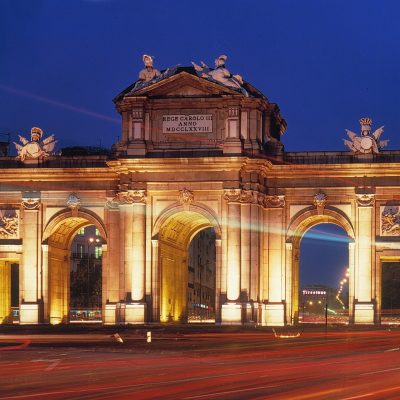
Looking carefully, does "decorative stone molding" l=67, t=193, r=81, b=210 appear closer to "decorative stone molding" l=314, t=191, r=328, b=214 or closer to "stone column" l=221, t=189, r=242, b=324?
"stone column" l=221, t=189, r=242, b=324

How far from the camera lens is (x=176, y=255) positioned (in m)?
75.6

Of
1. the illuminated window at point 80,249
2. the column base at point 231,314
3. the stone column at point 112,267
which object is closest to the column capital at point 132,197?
the stone column at point 112,267

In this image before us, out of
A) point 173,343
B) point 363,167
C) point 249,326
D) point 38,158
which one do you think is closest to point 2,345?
point 173,343

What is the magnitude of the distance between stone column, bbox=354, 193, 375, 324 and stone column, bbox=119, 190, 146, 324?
533 inches

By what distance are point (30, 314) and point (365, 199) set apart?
2294cm

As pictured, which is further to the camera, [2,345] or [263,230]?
[263,230]

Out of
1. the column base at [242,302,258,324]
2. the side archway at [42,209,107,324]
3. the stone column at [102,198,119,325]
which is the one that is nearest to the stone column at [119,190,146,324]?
the stone column at [102,198,119,325]

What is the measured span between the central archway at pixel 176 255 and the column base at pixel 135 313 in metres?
2.05

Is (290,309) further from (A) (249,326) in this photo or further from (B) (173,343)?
(B) (173,343)

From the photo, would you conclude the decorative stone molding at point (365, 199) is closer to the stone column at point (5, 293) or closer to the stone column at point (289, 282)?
the stone column at point (289, 282)

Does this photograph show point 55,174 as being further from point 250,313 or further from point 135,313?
point 250,313

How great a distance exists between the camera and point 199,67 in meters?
69.6

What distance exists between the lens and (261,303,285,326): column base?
6981cm

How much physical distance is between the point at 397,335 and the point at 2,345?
65.4 feet
